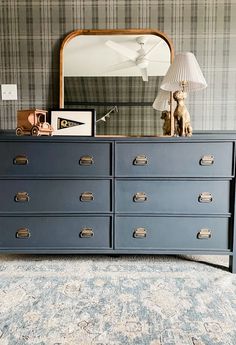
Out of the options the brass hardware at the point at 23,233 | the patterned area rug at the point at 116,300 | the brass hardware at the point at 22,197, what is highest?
the brass hardware at the point at 22,197

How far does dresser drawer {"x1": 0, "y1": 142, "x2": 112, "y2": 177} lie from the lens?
192 cm

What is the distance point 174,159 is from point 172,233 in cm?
51

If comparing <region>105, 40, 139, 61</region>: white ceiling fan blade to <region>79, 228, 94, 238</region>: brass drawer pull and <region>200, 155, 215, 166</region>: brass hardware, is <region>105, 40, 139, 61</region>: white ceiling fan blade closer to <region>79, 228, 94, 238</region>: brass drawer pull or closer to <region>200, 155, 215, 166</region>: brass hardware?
<region>200, 155, 215, 166</region>: brass hardware

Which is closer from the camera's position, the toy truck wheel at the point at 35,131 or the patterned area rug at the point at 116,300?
the patterned area rug at the point at 116,300

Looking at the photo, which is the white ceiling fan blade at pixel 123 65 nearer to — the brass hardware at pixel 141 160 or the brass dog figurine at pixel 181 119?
the brass dog figurine at pixel 181 119

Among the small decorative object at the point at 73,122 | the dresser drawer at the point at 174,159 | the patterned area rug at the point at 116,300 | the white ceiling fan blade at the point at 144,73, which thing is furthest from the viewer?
the white ceiling fan blade at the point at 144,73

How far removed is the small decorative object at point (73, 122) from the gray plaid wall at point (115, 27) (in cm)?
22

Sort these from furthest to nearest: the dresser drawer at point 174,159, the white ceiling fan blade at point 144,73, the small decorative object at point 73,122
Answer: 1. the white ceiling fan blade at point 144,73
2. the small decorative object at point 73,122
3. the dresser drawer at point 174,159

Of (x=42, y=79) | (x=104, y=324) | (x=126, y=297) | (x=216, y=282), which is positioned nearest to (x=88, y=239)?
(x=126, y=297)

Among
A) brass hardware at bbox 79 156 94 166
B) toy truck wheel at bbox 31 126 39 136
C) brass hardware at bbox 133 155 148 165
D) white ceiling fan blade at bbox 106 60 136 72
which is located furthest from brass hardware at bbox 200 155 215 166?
toy truck wheel at bbox 31 126 39 136

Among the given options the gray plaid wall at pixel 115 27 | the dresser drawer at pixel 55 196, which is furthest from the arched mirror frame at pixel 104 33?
the dresser drawer at pixel 55 196

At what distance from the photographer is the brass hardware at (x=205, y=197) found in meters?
1.94

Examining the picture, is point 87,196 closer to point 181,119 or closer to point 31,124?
point 31,124

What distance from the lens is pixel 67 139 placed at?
191 cm
